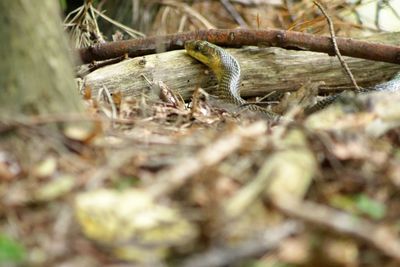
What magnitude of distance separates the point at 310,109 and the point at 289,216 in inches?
96.2

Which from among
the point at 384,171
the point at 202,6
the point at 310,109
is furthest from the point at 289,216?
the point at 202,6

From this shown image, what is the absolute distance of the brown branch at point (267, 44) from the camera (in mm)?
5027

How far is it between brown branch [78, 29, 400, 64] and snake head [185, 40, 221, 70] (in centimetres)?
10

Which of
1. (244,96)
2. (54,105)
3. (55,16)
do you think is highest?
(55,16)

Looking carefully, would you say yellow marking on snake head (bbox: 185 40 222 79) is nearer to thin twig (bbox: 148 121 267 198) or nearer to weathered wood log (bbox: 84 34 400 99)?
weathered wood log (bbox: 84 34 400 99)

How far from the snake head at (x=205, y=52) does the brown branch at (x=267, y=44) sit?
10 centimetres

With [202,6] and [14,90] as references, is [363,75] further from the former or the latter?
[14,90]

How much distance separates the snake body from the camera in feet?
17.3

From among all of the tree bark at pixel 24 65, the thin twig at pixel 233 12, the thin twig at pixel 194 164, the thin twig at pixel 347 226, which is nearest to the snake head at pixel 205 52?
the thin twig at pixel 233 12

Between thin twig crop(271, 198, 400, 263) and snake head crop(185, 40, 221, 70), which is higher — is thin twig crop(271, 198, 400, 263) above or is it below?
above

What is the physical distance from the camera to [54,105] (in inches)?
106

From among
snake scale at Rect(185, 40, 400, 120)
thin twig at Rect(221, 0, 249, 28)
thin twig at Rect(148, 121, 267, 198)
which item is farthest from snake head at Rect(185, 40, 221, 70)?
thin twig at Rect(148, 121, 267, 198)

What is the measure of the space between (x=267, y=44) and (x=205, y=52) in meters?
0.45

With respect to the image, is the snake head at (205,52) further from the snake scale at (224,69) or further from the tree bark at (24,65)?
the tree bark at (24,65)
